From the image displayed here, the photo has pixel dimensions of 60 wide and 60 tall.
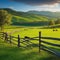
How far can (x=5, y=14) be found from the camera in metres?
96.1

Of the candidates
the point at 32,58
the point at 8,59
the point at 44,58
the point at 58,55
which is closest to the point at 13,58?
the point at 8,59

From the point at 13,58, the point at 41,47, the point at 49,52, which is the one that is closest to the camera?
the point at 13,58

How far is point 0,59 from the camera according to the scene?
13.7m

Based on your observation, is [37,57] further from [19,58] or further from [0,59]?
[0,59]

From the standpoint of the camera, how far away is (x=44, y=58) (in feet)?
45.4

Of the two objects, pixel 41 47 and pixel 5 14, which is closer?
pixel 41 47

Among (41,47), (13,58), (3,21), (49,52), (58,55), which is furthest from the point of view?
(3,21)

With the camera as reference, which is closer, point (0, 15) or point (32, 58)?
point (32, 58)

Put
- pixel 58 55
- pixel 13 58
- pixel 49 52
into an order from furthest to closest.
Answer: pixel 49 52
pixel 13 58
pixel 58 55

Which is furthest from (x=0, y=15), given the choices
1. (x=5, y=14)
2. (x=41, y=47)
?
(x=41, y=47)

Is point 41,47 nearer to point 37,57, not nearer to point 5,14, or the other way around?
point 37,57

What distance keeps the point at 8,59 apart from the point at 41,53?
308 centimetres

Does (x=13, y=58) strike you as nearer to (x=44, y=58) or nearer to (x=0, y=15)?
(x=44, y=58)

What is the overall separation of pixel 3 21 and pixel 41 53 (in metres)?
78.3
